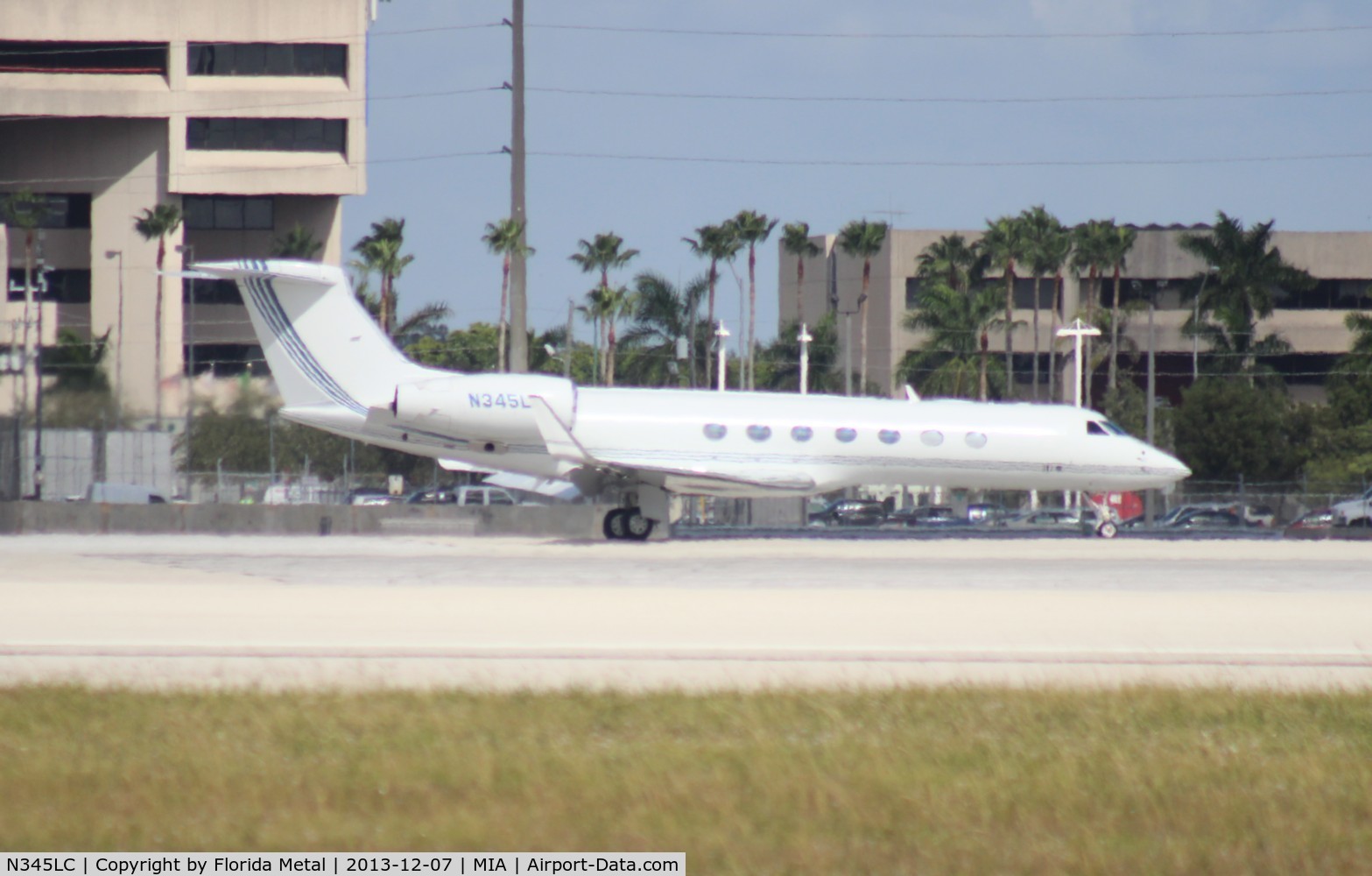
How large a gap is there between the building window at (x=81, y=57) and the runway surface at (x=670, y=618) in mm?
43481

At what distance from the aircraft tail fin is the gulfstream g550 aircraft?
24 millimetres

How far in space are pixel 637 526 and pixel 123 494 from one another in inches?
499

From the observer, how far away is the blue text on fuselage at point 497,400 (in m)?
26.5

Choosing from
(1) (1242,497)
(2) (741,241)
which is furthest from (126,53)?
(1) (1242,497)

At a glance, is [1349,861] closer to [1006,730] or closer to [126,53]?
[1006,730]

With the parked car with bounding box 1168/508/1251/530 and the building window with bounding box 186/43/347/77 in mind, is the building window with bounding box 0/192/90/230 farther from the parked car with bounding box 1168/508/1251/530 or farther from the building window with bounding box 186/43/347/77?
the parked car with bounding box 1168/508/1251/530

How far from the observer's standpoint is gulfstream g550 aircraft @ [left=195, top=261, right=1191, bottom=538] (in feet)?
87.4

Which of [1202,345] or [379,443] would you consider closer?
[379,443]

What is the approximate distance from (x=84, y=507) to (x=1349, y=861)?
1076 inches

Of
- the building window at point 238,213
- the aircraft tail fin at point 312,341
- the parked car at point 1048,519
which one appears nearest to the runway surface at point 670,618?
the aircraft tail fin at point 312,341

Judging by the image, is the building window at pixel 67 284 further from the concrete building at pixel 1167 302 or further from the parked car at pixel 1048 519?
the parked car at pixel 1048 519

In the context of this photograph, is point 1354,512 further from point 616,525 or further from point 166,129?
point 166,129

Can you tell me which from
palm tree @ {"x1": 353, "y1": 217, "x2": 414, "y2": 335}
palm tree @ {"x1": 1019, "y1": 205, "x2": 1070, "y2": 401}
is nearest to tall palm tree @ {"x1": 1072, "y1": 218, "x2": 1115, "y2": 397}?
palm tree @ {"x1": 1019, "y1": 205, "x2": 1070, "y2": 401}

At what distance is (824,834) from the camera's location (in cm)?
690
